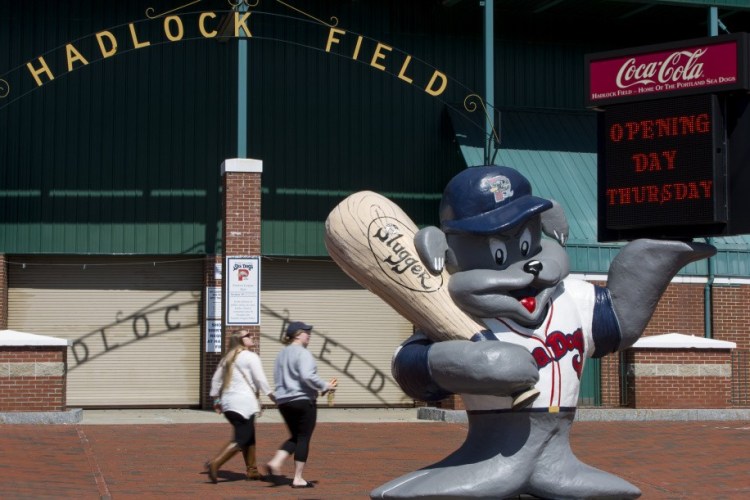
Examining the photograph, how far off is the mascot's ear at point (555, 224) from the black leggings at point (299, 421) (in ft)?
16.7

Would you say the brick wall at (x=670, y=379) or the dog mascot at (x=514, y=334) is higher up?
the dog mascot at (x=514, y=334)

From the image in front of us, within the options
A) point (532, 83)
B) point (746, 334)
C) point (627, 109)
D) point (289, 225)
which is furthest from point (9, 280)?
point (627, 109)

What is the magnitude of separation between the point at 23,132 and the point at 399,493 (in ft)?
57.1

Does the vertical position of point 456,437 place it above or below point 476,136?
below

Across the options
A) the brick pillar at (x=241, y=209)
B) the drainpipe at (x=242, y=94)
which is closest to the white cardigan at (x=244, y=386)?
the brick pillar at (x=241, y=209)

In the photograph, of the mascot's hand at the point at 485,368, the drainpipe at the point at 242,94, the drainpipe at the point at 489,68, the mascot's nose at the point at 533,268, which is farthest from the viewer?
the drainpipe at the point at 489,68

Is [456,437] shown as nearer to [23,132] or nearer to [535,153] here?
[535,153]

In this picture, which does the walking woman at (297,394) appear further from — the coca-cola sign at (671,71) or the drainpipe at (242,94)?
the drainpipe at (242,94)

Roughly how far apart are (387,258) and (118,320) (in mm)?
16366

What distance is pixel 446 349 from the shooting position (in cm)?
621

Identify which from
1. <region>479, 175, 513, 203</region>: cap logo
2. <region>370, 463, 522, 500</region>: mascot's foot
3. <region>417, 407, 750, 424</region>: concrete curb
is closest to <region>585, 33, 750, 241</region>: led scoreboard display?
<region>479, 175, 513, 203</region>: cap logo

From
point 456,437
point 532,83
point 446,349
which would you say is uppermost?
point 532,83

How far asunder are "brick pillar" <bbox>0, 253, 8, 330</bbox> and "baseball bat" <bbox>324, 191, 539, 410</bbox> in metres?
15.9

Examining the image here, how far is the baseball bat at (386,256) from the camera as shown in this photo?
6824 mm
